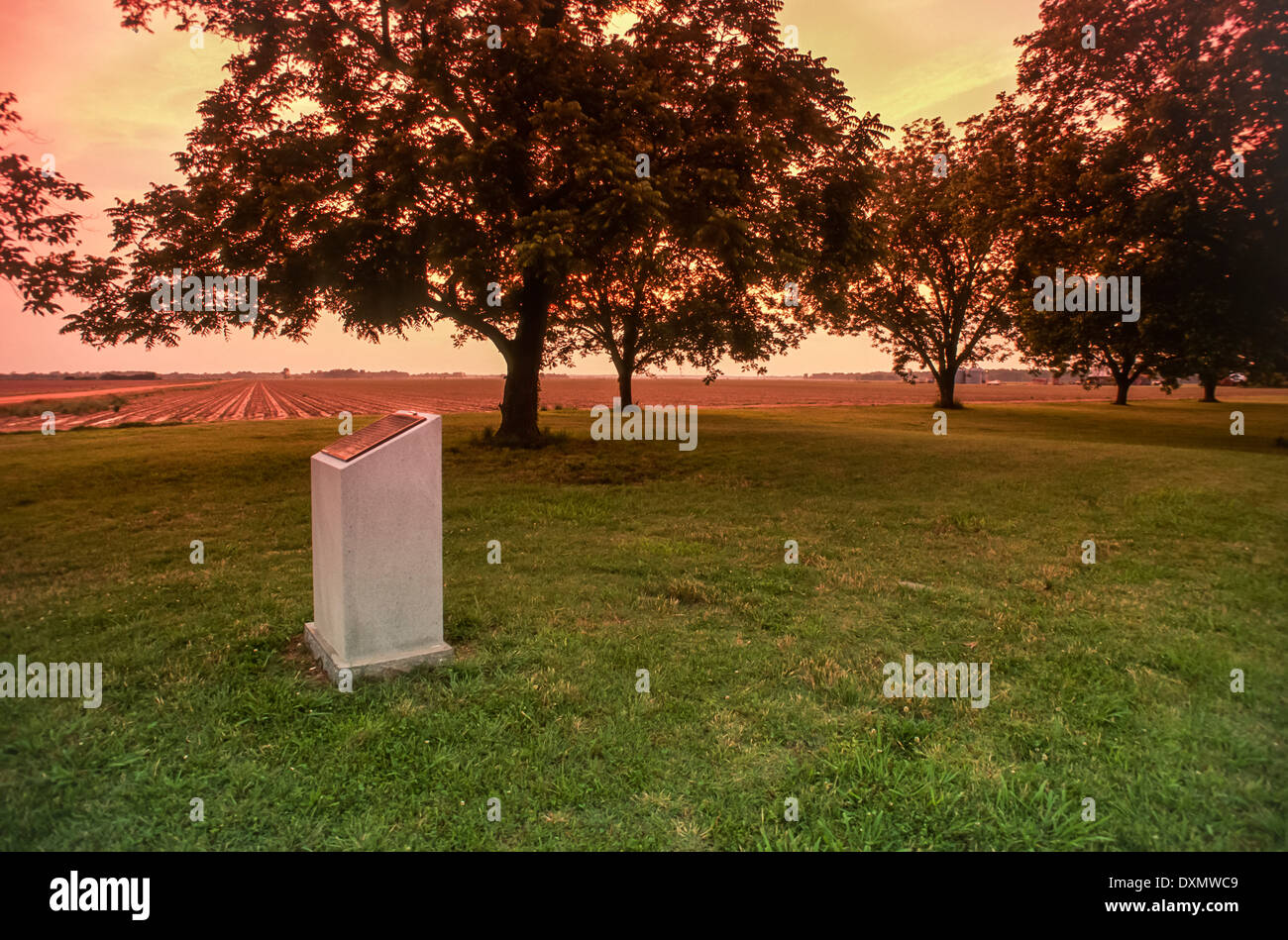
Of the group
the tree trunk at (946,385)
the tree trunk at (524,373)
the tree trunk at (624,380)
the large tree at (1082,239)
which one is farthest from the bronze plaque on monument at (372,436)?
the tree trunk at (946,385)

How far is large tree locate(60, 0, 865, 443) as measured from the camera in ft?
47.1

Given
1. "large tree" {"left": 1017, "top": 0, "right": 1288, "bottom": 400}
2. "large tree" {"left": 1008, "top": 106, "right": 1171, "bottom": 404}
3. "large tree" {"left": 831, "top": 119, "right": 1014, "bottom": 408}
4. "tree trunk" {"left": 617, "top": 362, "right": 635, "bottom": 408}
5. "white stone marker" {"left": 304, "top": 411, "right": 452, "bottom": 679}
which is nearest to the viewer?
"white stone marker" {"left": 304, "top": 411, "right": 452, "bottom": 679}

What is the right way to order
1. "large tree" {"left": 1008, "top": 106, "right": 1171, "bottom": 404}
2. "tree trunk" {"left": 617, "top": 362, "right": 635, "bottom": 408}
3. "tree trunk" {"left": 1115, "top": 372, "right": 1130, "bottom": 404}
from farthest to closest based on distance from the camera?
1. "tree trunk" {"left": 1115, "top": 372, "right": 1130, "bottom": 404}
2. "tree trunk" {"left": 617, "top": 362, "right": 635, "bottom": 408}
3. "large tree" {"left": 1008, "top": 106, "right": 1171, "bottom": 404}

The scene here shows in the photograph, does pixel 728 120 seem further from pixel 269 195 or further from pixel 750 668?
pixel 750 668

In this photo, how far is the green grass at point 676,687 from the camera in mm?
3590

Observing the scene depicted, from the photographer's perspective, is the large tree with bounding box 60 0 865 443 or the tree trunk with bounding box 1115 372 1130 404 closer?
the large tree with bounding box 60 0 865 443

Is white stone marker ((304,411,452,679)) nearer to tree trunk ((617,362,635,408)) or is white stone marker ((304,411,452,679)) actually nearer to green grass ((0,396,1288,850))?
green grass ((0,396,1288,850))

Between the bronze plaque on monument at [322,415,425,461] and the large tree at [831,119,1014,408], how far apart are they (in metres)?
35.9

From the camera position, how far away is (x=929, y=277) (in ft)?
142

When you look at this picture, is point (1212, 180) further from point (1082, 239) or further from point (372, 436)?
point (372, 436)

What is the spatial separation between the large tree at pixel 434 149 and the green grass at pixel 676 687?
6.73 meters

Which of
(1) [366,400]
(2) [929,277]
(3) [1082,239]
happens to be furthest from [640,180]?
(1) [366,400]

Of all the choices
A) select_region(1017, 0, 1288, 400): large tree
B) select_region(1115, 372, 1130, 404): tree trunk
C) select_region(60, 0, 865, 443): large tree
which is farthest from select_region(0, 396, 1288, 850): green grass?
select_region(1115, 372, 1130, 404): tree trunk
